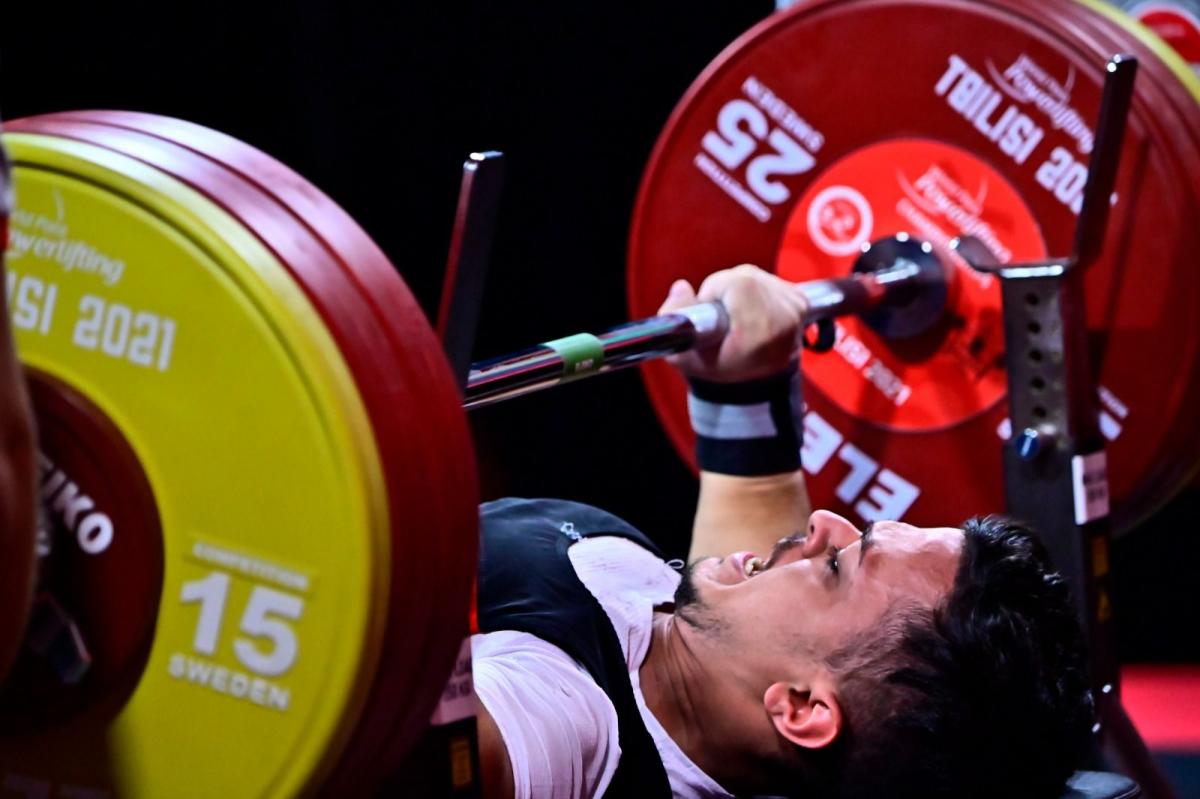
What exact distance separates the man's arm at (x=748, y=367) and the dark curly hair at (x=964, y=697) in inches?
15.1

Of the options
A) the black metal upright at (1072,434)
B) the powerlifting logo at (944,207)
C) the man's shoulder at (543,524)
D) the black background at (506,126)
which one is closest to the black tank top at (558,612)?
the man's shoulder at (543,524)

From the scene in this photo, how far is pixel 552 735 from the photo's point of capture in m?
1.35

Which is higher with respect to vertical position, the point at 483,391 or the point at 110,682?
the point at 483,391

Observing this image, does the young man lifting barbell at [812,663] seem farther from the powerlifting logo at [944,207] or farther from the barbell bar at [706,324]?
the powerlifting logo at [944,207]

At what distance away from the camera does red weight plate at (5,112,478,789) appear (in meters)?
0.97

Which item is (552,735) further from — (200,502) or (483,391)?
(200,502)

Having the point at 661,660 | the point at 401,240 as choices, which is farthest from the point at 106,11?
the point at 661,660

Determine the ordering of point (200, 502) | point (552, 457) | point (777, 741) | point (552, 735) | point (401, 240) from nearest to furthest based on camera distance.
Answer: point (200, 502), point (552, 735), point (777, 741), point (401, 240), point (552, 457)

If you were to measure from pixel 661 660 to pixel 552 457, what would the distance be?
1370mm

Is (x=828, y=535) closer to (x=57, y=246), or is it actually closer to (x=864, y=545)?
(x=864, y=545)

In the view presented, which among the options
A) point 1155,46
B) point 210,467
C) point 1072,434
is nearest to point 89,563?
point 210,467

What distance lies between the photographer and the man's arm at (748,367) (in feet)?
6.24

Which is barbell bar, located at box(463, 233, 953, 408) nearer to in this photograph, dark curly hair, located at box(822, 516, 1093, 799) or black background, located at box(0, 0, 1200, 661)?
dark curly hair, located at box(822, 516, 1093, 799)

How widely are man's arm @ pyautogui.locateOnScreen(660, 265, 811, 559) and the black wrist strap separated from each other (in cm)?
1
